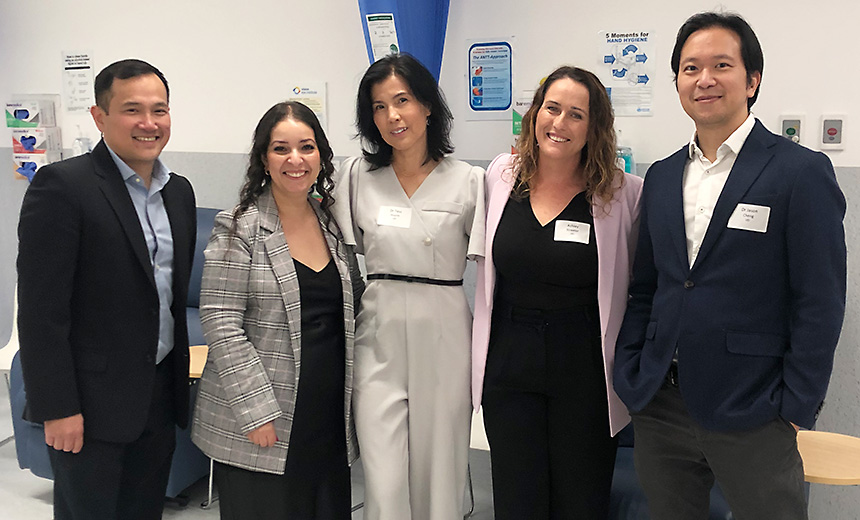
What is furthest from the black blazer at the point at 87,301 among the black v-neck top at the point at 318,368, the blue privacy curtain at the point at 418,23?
the blue privacy curtain at the point at 418,23

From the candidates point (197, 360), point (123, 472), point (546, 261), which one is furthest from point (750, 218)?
point (197, 360)

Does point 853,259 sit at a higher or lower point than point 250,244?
lower

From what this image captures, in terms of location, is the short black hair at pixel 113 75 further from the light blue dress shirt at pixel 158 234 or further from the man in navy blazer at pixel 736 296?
the man in navy blazer at pixel 736 296

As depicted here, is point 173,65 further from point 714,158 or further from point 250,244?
point 714,158

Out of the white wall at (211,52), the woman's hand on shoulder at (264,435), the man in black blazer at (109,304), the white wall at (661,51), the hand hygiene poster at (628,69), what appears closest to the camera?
the man in black blazer at (109,304)

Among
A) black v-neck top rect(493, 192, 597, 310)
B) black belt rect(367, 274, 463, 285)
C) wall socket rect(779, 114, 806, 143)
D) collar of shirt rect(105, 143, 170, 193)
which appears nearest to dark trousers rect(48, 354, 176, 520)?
collar of shirt rect(105, 143, 170, 193)

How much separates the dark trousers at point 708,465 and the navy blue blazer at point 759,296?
5 centimetres

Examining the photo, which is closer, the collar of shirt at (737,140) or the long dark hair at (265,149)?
the collar of shirt at (737,140)

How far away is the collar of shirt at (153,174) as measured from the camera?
6.10 ft

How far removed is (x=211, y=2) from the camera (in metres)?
3.89

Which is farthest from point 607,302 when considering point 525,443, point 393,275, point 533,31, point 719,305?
point 533,31

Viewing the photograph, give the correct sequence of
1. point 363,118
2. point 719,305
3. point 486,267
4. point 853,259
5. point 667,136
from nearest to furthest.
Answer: point 719,305, point 486,267, point 363,118, point 853,259, point 667,136

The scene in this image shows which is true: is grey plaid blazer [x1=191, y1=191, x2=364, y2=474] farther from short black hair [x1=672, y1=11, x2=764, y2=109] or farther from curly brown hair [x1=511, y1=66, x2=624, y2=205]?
short black hair [x1=672, y1=11, x2=764, y2=109]

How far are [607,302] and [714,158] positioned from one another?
0.47 meters
